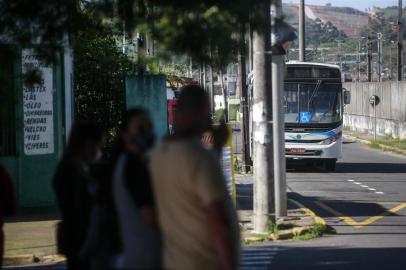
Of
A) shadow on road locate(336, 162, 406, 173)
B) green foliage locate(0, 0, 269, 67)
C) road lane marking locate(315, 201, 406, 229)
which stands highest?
green foliage locate(0, 0, 269, 67)

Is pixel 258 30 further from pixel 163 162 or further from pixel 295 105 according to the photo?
pixel 295 105

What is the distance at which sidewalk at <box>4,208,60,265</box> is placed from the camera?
1253 centimetres

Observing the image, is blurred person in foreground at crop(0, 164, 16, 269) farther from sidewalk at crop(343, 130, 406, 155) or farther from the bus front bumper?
sidewalk at crop(343, 130, 406, 155)

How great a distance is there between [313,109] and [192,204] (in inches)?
915

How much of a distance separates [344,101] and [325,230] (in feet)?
45.7

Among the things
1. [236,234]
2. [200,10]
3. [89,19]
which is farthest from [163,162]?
[89,19]

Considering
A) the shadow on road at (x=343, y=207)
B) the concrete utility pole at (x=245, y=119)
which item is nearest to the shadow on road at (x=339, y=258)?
the shadow on road at (x=343, y=207)

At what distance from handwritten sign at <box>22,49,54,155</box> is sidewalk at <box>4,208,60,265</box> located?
1244 millimetres

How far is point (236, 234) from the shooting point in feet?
18.0

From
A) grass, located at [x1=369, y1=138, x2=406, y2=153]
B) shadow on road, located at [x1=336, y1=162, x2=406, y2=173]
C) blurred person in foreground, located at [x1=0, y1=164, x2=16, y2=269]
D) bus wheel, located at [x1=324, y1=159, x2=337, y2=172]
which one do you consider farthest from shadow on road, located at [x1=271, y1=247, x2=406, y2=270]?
grass, located at [x1=369, y1=138, x2=406, y2=153]

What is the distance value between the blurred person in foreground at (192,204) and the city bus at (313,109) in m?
22.7

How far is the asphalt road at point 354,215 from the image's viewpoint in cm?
1188

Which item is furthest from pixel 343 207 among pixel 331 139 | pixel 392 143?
pixel 392 143

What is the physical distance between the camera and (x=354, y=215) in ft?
57.1
